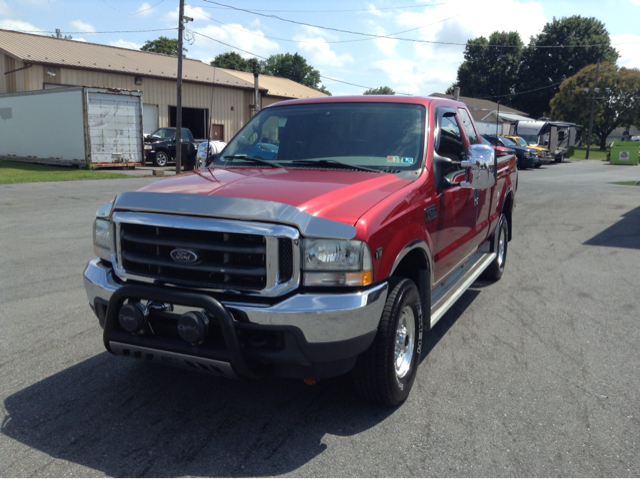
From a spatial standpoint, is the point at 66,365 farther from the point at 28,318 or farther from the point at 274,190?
the point at 274,190

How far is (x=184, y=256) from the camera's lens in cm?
318

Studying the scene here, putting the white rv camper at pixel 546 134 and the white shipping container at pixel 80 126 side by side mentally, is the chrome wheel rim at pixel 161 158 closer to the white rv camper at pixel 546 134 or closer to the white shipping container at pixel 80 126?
the white shipping container at pixel 80 126

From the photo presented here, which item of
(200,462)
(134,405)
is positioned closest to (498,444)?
(200,462)

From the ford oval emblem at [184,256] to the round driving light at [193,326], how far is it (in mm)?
312

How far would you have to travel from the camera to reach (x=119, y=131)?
23.2 metres

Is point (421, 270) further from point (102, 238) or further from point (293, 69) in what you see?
point (293, 69)

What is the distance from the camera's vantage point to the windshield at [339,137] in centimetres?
423

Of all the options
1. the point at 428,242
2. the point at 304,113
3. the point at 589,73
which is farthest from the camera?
the point at 589,73

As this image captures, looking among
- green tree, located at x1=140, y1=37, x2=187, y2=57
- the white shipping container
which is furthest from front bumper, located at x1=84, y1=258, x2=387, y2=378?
green tree, located at x1=140, y1=37, x2=187, y2=57

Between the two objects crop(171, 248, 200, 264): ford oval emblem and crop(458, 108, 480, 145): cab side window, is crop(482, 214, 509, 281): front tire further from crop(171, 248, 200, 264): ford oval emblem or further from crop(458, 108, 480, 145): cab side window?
crop(171, 248, 200, 264): ford oval emblem

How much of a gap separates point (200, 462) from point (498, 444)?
163 cm

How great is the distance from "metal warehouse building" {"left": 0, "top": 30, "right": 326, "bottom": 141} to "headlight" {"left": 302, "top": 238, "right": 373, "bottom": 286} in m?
25.0

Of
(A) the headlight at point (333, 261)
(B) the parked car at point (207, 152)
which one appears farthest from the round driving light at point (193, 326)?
(B) the parked car at point (207, 152)

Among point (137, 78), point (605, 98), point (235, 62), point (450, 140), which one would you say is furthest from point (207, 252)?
point (235, 62)
